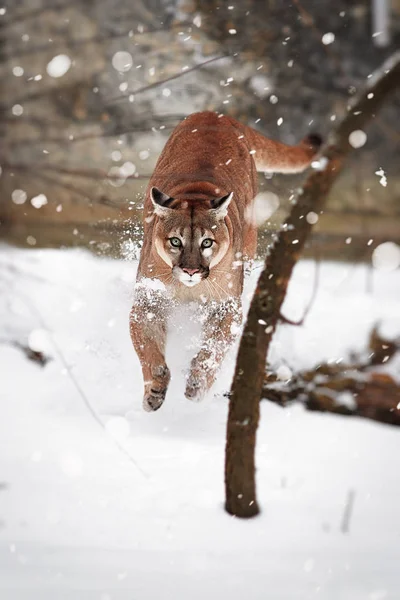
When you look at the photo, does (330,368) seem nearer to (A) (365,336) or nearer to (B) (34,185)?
(A) (365,336)

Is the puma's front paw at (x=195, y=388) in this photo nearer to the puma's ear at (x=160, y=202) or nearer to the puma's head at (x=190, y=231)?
the puma's head at (x=190, y=231)

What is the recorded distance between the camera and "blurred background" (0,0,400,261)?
4750 millimetres

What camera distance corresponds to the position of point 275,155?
3.71 metres

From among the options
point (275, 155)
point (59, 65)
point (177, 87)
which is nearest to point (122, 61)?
point (59, 65)

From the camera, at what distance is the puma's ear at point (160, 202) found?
8.72ft

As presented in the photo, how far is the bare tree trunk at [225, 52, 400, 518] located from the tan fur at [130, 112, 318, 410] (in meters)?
0.15

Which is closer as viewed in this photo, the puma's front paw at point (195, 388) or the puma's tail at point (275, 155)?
the puma's front paw at point (195, 388)

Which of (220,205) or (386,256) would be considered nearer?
(220,205)

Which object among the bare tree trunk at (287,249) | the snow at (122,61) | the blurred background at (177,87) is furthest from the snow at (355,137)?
the snow at (122,61)

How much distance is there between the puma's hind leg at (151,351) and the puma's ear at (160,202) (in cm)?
44

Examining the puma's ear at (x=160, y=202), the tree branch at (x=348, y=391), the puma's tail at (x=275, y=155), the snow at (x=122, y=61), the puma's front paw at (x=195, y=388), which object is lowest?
the tree branch at (x=348, y=391)

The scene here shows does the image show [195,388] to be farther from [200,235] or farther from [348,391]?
[348,391]

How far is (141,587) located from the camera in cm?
289

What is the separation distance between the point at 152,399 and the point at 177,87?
2688 millimetres
